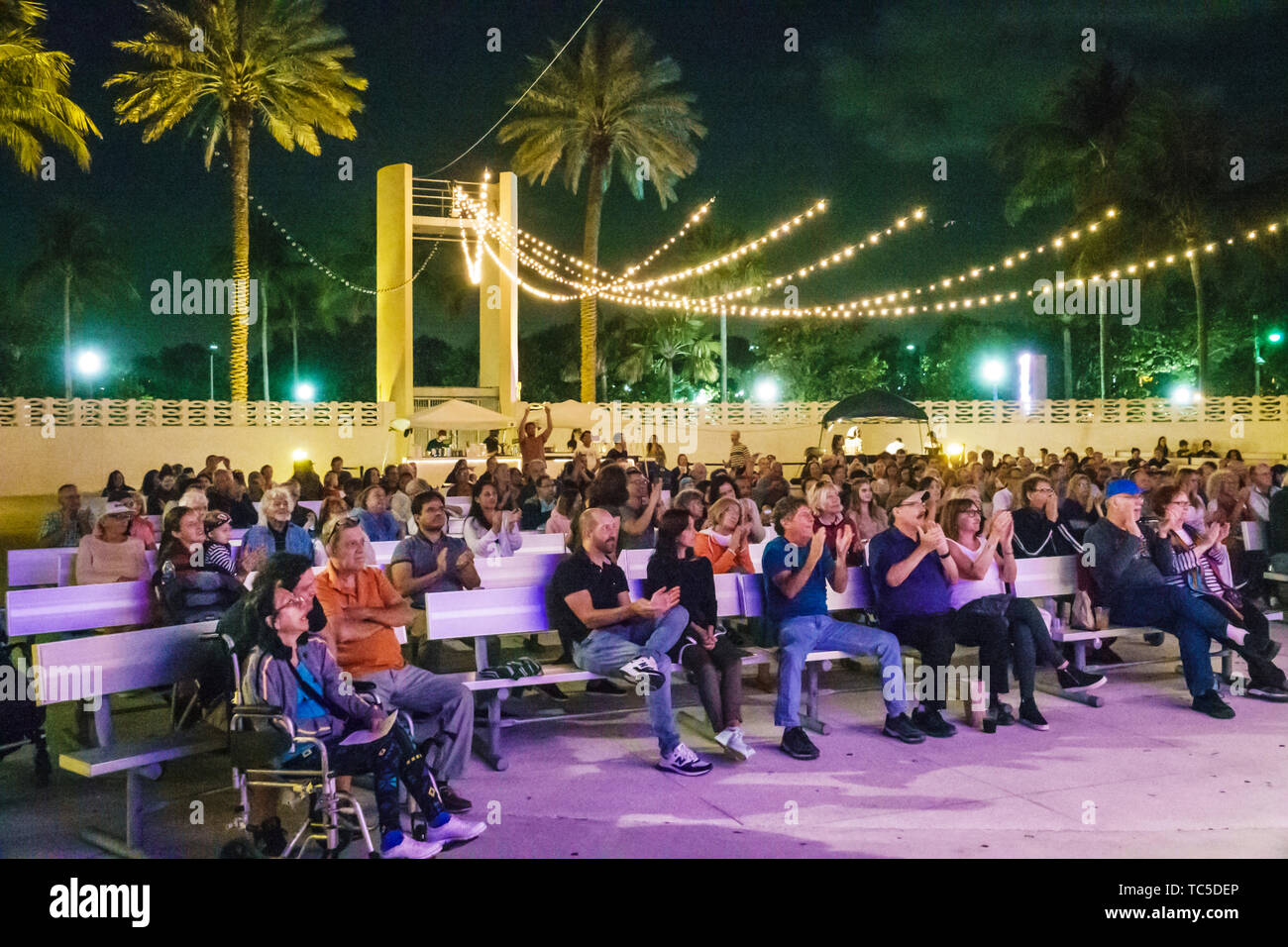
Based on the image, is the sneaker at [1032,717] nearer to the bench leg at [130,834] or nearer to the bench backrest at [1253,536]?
the bench backrest at [1253,536]

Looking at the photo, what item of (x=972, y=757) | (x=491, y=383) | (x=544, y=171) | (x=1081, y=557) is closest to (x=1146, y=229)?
(x=544, y=171)

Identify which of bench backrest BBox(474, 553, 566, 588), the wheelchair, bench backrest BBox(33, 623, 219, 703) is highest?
bench backrest BBox(474, 553, 566, 588)

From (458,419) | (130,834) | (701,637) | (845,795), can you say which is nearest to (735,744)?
(701,637)

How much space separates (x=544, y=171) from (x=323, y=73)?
7281 millimetres

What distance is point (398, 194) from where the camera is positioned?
107 feet

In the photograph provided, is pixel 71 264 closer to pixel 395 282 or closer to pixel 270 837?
pixel 395 282

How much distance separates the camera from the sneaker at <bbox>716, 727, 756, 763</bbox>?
6.39 m

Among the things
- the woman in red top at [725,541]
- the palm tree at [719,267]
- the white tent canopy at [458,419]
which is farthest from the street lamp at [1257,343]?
the woman in red top at [725,541]

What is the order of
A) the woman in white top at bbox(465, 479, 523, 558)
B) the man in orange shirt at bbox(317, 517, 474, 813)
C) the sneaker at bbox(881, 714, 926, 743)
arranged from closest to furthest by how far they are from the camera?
the man in orange shirt at bbox(317, 517, 474, 813) < the sneaker at bbox(881, 714, 926, 743) < the woman in white top at bbox(465, 479, 523, 558)

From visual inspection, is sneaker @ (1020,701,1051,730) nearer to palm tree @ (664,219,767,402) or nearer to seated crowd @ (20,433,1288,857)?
seated crowd @ (20,433,1288,857)

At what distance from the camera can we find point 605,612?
6.57 meters

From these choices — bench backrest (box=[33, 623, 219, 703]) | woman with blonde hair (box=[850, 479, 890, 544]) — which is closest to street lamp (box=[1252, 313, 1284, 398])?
woman with blonde hair (box=[850, 479, 890, 544])

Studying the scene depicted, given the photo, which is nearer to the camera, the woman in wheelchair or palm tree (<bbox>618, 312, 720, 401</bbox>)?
the woman in wheelchair
